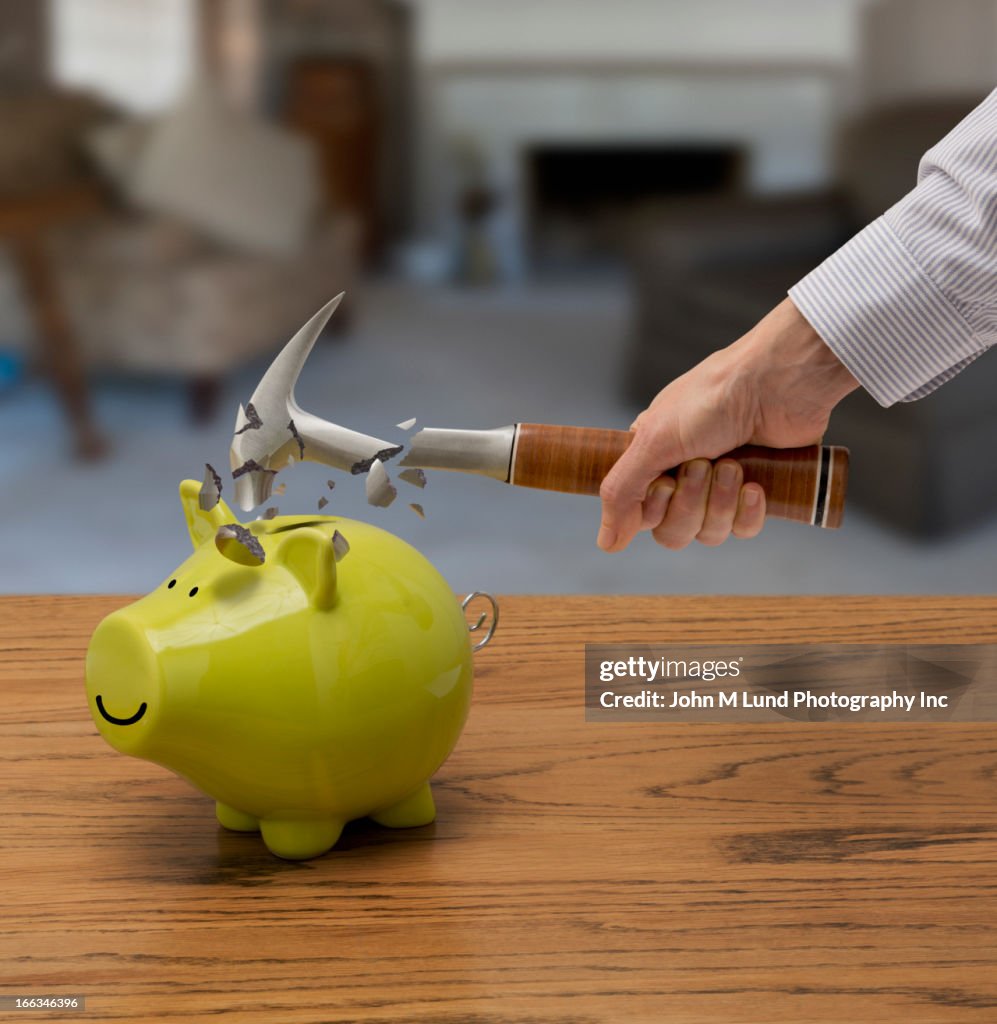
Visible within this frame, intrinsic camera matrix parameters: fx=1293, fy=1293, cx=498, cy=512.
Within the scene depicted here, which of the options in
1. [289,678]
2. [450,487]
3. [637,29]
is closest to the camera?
[289,678]

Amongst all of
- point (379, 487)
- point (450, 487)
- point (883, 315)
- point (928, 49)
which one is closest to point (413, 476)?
point (379, 487)

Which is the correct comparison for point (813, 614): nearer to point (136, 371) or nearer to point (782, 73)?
point (136, 371)

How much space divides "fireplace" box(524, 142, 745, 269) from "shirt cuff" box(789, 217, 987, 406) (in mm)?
2640

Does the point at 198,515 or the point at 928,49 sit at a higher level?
the point at 198,515

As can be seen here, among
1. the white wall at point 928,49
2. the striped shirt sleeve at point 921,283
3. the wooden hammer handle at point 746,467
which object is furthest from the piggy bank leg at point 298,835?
the white wall at point 928,49

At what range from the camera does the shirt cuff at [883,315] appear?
839 millimetres

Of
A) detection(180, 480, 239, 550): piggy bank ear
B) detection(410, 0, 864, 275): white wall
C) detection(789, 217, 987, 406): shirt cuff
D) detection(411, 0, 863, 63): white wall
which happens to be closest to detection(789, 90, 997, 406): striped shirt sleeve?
detection(789, 217, 987, 406): shirt cuff

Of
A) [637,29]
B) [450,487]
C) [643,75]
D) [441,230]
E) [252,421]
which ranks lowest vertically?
[450,487]

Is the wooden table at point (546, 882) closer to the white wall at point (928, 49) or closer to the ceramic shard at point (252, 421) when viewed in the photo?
the ceramic shard at point (252, 421)

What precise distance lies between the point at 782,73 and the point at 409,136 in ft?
3.31

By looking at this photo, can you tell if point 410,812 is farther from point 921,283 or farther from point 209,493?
point 921,283

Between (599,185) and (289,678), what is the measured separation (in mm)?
3145

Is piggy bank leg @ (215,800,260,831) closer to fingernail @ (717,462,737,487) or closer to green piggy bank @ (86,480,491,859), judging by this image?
green piggy bank @ (86,480,491,859)

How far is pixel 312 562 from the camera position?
0.65 meters
